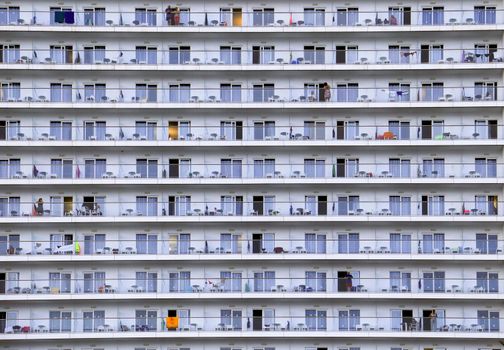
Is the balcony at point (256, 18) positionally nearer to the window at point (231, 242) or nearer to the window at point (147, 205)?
the window at point (147, 205)

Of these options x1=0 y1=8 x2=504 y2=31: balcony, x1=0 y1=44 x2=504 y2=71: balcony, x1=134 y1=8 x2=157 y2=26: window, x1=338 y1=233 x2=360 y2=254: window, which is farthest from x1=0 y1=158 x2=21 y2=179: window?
x1=338 y1=233 x2=360 y2=254: window

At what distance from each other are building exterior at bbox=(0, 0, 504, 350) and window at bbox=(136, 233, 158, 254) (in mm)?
81

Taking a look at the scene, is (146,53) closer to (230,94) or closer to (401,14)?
(230,94)

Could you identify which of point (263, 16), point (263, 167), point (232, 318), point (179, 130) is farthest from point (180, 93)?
point (232, 318)

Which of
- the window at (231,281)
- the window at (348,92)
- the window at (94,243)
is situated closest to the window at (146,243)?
the window at (94,243)

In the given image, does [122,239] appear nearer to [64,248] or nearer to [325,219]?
[64,248]

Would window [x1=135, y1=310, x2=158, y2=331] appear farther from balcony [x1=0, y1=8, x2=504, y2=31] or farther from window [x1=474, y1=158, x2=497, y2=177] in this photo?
window [x1=474, y1=158, x2=497, y2=177]

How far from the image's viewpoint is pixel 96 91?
55250 millimetres

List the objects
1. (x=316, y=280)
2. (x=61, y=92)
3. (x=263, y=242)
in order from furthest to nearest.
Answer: (x=61, y=92), (x=263, y=242), (x=316, y=280)

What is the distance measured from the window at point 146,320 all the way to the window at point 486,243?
18.2 m

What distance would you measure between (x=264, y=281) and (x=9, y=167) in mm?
15490

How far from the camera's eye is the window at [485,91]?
54531 millimetres

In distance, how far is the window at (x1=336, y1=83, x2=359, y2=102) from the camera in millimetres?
54969

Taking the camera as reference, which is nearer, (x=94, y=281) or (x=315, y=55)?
(x=94, y=281)
